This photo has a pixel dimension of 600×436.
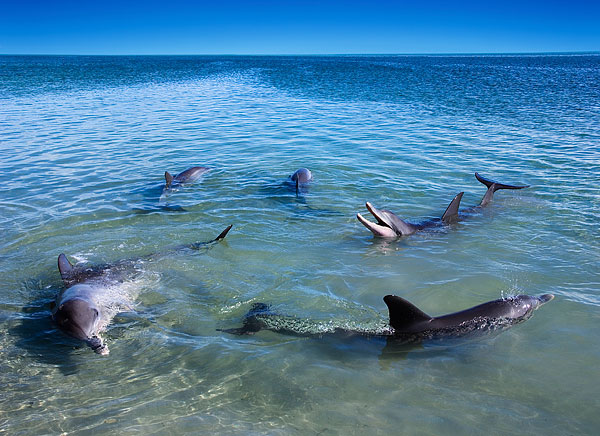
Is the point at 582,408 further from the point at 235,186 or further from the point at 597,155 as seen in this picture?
the point at 597,155

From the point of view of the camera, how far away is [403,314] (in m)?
5.44

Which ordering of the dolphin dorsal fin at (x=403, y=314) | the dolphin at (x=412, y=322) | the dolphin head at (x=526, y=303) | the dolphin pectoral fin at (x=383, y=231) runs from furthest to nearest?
the dolphin pectoral fin at (x=383, y=231) → the dolphin head at (x=526, y=303) → the dolphin at (x=412, y=322) → the dolphin dorsal fin at (x=403, y=314)

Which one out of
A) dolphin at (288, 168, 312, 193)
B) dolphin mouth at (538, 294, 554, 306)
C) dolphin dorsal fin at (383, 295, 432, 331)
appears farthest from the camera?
dolphin at (288, 168, 312, 193)

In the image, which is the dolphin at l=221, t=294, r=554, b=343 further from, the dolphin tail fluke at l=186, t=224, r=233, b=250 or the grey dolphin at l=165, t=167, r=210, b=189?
the grey dolphin at l=165, t=167, r=210, b=189

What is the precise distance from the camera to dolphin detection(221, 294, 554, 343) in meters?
5.48

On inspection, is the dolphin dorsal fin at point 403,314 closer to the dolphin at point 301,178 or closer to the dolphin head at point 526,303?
the dolphin head at point 526,303

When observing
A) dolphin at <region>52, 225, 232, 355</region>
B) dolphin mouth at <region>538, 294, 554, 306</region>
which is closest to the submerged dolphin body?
dolphin at <region>52, 225, 232, 355</region>

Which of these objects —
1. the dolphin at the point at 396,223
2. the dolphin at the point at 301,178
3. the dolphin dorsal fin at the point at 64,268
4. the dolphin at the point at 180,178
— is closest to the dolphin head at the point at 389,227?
the dolphin at the point at 396,223

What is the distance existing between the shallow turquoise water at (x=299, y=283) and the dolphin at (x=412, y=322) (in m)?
0.18

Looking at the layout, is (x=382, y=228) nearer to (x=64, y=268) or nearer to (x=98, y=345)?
(x=98, y=345)

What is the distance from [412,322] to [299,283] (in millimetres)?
2252

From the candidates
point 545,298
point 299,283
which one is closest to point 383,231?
point 299,283

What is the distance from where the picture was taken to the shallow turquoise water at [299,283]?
4.51m

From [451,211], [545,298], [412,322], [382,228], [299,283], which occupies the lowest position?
[299,283]
